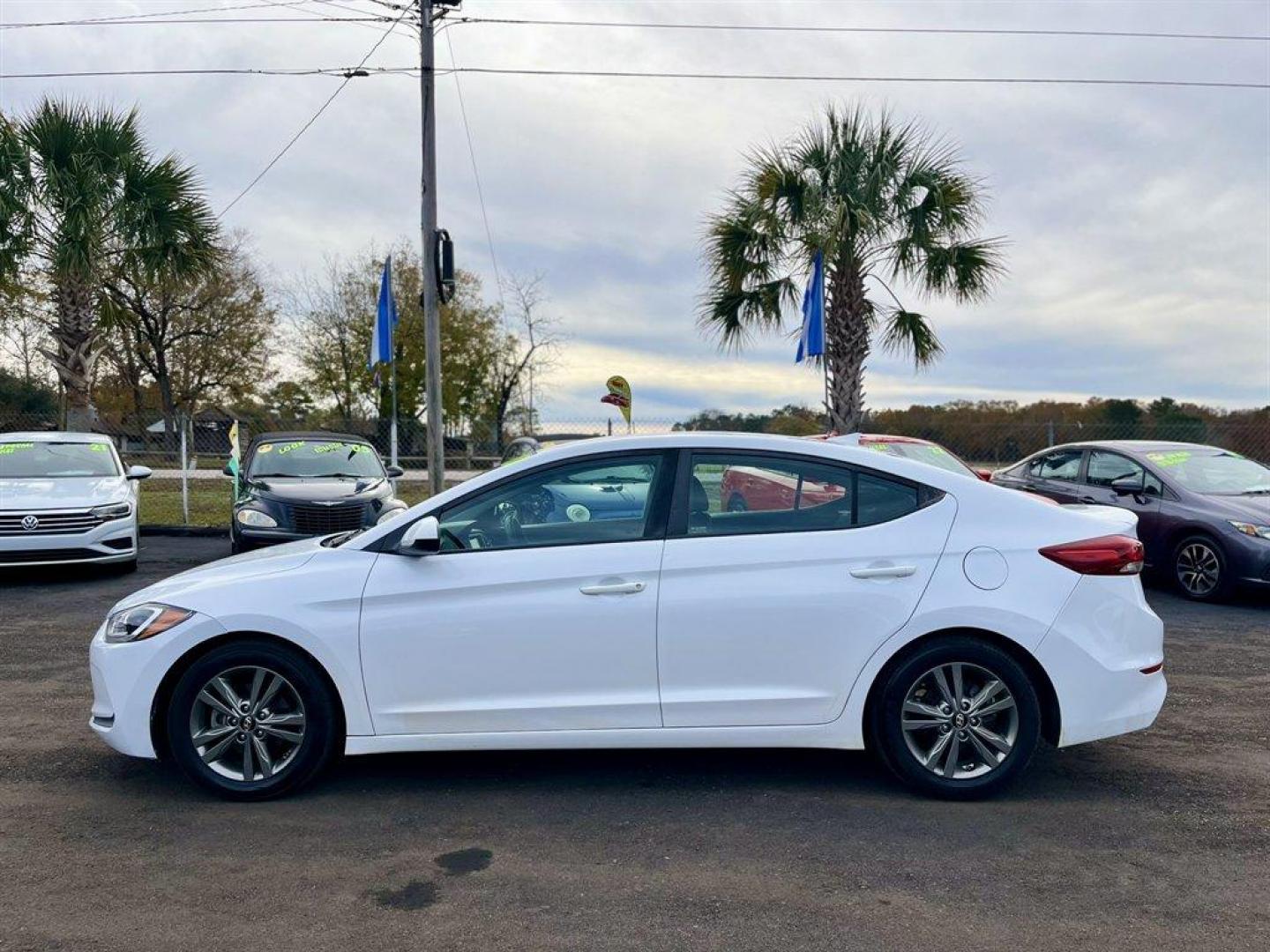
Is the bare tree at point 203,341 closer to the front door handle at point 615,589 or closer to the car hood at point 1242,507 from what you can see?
the car hood at point 1242,507

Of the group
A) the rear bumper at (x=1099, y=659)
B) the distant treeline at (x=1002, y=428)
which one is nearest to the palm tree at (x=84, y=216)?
the distant treeline at (x=1002, y=428)

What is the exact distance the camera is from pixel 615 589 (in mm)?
4383

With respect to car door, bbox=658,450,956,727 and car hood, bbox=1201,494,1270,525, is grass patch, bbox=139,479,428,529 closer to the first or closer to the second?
car hood, bbox=1201,494,1270,525

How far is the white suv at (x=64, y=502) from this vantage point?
10492 millimetres

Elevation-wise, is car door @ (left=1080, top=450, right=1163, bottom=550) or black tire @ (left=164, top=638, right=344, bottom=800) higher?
car door @ (left=1080, top=450, right=1163, bottom=550)

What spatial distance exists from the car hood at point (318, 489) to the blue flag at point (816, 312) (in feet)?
23.4

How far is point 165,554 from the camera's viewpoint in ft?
43.5

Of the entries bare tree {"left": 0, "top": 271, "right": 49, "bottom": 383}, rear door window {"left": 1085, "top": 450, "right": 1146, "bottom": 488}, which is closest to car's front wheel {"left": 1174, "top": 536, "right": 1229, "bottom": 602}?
rear door window {"left": 1085, "top": 450, "right": 1146, "bottom": 488}

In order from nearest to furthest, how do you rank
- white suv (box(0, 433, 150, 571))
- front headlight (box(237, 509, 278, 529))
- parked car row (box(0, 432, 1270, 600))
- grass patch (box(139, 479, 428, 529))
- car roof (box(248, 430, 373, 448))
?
parked car row (box(0, 432, 1270, 600)), white suv (box(0, 433, 150, 571)), front headlight (box(237, 509, 278, 529)), car roof (box(248, 430, 373, 448)), grass patch (box(139, 479, 428, 529))

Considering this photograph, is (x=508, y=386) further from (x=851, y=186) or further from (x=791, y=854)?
(x=791, y=854)

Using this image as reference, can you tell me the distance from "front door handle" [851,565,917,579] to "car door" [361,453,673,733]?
826mm

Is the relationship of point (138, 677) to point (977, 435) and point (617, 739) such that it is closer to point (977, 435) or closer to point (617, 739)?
point (617, 739)

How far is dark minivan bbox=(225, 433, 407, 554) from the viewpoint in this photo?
1123cm

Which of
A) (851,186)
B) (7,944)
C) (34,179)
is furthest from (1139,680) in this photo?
(34,179)
